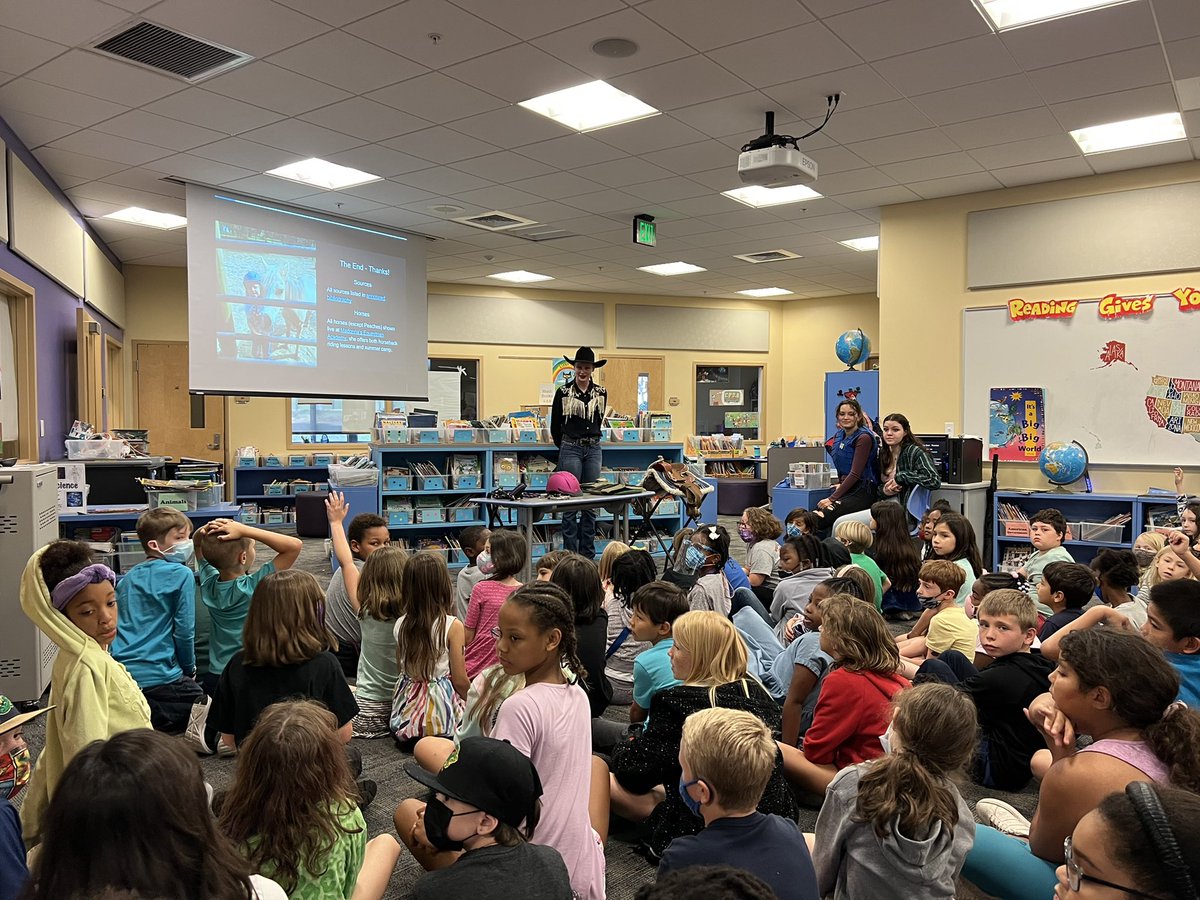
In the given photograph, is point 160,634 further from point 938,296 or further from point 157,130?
point 938,296

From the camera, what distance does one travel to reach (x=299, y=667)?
2.54 m

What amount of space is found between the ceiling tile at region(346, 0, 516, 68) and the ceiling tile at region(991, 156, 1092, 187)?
4.27 m

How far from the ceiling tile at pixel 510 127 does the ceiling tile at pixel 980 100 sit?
2.36 metres

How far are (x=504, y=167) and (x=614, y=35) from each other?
242 centimetres

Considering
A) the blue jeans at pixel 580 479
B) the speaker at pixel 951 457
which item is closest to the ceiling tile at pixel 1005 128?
the speaker at pixel 951 457

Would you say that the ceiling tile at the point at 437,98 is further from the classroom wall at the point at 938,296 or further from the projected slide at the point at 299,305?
the classroom wall at the point at 938,296

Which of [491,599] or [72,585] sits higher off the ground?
[72,585]

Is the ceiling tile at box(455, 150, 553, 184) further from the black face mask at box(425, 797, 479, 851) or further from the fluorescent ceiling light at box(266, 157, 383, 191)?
the black face mask at box(425, 797, 479, 851)

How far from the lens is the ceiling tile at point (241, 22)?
4.05 metres

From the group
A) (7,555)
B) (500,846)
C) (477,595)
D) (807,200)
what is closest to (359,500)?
(7,555)

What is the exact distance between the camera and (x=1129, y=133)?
5855 millimetres

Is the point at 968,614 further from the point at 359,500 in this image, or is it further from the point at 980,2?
the point at 359,500

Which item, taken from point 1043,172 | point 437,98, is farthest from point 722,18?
point 1043,172

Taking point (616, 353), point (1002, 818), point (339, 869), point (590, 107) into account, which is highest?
point (590, 107)
